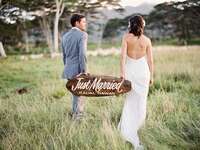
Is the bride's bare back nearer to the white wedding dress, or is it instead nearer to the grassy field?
the white wedding dress

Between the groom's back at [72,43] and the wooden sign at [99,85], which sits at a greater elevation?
the groom's back at [72,43]

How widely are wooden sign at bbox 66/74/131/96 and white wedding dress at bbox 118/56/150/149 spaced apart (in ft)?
0.58

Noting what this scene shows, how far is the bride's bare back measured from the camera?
6.10 m

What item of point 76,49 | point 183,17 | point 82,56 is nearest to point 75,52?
point 76,49

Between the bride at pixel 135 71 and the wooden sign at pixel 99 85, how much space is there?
17cm

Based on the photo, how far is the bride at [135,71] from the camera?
6.09 m

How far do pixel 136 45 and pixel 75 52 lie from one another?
3.73 feet

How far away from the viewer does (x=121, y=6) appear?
34.1 meters

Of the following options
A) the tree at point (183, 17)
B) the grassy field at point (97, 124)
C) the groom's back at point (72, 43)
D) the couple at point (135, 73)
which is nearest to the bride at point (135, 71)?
the couple at point (135, 73)

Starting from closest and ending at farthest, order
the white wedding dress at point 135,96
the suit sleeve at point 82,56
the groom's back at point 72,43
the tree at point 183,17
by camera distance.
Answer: the white wedding dress at point 135,96 → the suit sleeve at point 82,56 → the groom's back at point 72,43 → the tree at point 183,17

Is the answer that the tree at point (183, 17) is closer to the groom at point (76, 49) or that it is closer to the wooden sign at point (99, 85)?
the groom at point (76, 49)

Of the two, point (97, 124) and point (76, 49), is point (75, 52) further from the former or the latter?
point (97, 124)

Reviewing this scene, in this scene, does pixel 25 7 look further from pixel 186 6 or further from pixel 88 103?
pixel 88 103

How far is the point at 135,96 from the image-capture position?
6262mm
